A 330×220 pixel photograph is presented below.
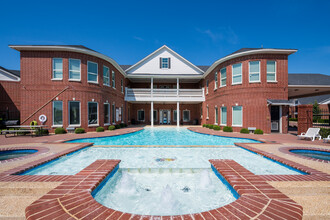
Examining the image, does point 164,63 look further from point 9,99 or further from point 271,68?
point 9,99

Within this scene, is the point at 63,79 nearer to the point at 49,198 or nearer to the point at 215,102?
the point at 49,198

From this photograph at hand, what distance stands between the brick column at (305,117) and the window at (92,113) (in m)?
18.0

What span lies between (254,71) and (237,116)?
452 centimetres

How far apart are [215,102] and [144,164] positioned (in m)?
14.3

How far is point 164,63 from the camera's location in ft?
75.5

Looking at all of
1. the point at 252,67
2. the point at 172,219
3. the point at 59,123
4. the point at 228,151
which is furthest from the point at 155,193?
the point at 252,67

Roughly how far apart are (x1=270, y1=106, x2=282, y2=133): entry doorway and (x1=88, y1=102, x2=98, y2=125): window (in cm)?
1707

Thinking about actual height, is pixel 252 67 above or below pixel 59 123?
above

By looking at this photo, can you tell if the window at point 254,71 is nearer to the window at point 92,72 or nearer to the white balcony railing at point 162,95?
the white balcony railing at point 162,95

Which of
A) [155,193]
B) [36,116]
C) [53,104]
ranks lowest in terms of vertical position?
[155,193]

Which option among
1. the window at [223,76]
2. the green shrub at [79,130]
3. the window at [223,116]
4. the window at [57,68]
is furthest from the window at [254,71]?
the window at [57,68]

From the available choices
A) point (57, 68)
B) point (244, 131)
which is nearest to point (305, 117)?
point (244, 131)

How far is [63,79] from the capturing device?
14172 millimetres

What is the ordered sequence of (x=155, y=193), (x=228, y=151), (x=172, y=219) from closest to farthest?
(x=172, y=219) → (x=155, y=193) → (x=228, y=151)
